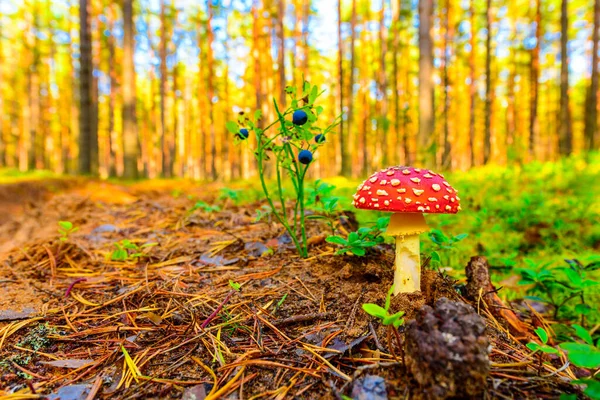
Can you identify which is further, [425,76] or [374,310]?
[425,76]

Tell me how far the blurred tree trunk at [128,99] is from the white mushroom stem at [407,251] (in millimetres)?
9441

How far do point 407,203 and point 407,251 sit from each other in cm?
33

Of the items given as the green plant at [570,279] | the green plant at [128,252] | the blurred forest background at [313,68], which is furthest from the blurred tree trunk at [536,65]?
the green plant at [128,252]

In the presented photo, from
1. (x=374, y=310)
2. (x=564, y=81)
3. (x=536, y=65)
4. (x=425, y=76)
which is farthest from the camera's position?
(x=536, y=65)

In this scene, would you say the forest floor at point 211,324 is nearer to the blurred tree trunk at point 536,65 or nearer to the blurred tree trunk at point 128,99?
the blurred tree trunk at point 128,99

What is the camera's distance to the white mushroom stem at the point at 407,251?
176 cm

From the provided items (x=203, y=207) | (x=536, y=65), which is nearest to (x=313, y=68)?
(x=536, y=65)

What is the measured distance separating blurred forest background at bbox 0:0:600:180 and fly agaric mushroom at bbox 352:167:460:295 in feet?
13.6

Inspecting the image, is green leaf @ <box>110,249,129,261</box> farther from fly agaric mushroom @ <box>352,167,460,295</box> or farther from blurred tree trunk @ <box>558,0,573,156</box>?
blurred tree trunk @ <box>558,0,573,156</box>

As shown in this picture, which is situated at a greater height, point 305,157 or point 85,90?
point 85,90

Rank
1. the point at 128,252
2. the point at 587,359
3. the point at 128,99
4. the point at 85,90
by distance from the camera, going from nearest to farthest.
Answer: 1. the point at 587,359
2. the point at 128,252
3. the point at 85,90
4. the point at 128,99

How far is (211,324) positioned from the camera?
158 cm

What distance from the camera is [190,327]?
5.10ft

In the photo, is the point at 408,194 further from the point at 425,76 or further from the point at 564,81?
the point at 564,81
